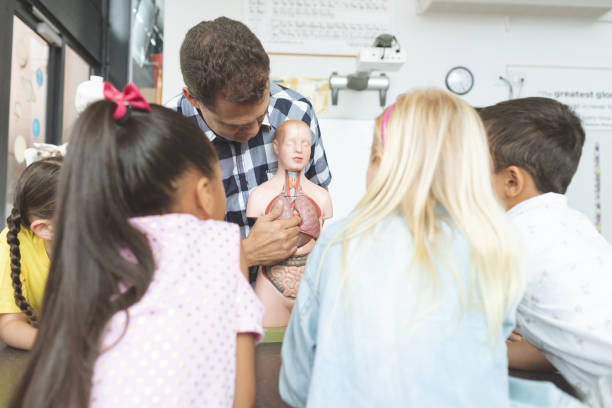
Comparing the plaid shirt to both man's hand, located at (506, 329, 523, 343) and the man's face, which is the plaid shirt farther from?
man's hand, located at (506, 329, 523, 343)

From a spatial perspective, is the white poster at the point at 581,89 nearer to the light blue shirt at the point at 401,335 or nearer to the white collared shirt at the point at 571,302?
the white collared shirt at the point at 571,302

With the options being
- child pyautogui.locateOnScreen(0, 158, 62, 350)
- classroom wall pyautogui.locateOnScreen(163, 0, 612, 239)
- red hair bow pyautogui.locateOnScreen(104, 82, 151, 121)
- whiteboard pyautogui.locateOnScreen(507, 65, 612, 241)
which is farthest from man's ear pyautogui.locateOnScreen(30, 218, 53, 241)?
whiteboard pyautogui.locateOnScreen(507, 65, 612, 241)

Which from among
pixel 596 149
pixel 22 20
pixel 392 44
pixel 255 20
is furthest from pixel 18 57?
pixel 596 149

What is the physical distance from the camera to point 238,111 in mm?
1482

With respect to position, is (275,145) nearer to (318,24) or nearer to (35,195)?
(35,195)

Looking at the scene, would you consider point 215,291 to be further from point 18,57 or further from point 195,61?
point 18,57

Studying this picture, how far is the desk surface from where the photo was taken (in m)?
Answer: 0.94

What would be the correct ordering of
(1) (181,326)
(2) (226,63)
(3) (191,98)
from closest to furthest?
(1) (181,326)
(2) (226,63)
(3) (191,98)

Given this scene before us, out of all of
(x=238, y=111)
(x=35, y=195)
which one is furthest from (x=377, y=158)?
(x=35, y=195)

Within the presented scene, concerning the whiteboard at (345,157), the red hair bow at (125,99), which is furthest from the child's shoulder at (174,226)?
the whiteboard at (345,157)

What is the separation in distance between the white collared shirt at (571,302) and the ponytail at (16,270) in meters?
1.19

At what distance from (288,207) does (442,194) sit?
2.30ft

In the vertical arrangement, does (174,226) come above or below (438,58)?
below

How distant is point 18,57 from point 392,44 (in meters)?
2.34
